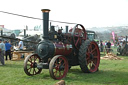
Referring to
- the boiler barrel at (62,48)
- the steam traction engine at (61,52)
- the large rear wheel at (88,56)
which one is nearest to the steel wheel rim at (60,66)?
the steam traction engine at (61,52)

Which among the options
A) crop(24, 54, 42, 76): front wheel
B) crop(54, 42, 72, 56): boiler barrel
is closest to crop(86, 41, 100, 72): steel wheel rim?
crop(54, 42, 72, 56): boiler barrel

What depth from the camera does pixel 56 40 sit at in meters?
6.59

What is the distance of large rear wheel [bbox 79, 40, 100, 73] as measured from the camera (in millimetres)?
6648

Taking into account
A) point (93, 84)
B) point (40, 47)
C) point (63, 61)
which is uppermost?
point (40, 47)

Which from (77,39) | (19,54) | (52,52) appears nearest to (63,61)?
(52,52)

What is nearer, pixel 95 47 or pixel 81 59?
pixel 81 59

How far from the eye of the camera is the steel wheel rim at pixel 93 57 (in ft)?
23.5

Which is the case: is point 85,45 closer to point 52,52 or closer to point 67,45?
point 67,45

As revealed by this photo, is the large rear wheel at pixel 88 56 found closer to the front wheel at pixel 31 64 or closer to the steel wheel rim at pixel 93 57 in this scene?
the steel wheel rim at pixel 93 57

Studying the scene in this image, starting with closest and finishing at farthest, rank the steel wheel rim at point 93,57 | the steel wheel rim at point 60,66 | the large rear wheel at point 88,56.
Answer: the steel wheel rim at point 60,66, the large rear wheel at point 88,56, the steel wheel rim at point 93,57

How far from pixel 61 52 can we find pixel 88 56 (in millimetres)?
1261

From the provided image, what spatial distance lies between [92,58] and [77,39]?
95cm

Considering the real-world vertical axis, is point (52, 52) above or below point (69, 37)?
below

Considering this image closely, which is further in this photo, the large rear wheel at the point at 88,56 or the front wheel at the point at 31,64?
the large rear wheel at the point at 88,56
